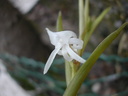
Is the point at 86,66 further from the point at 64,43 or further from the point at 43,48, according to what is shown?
the point at 43,48

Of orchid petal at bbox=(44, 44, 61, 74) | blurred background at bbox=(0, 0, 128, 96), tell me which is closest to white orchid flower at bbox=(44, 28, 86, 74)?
orchid petal at bbox=(44, 44, 61, 74)

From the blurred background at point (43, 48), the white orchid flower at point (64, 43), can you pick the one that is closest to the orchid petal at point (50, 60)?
the white orchid flower at point (64, 43)

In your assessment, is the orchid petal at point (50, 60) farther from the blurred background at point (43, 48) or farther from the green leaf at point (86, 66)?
the blurred background at point (43, 48)

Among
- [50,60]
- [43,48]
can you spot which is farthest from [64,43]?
[43,48]

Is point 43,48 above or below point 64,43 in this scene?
above

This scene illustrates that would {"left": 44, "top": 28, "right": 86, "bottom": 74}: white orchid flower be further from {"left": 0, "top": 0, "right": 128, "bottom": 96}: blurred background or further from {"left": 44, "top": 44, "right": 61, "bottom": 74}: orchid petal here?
{"left": 0, "top": 0, "right": 128, "bottom": 96}: blurred background

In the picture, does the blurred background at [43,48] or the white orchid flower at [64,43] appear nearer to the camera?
the white orchid flower at [64,43]

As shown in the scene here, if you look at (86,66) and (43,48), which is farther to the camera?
(43,48)

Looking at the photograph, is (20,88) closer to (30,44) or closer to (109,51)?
(30,44)

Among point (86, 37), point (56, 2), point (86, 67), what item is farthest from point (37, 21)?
point (86, 67)
